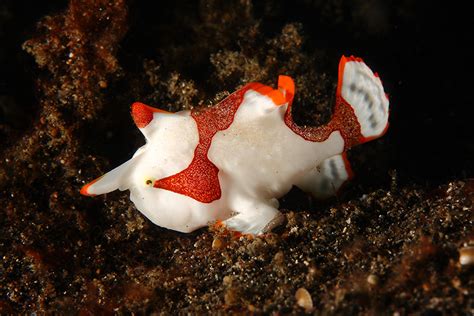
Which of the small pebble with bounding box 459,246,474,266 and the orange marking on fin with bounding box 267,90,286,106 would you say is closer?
the small pebble with bounding box 459,246,474,266

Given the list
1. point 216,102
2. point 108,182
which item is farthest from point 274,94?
point 108,182

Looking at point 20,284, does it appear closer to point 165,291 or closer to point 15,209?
point 15,209

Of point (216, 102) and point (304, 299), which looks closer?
point (304, 299)

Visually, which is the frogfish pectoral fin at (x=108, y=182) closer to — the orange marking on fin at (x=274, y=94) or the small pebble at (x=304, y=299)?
the orange marking on fin at (x=274, y=94)

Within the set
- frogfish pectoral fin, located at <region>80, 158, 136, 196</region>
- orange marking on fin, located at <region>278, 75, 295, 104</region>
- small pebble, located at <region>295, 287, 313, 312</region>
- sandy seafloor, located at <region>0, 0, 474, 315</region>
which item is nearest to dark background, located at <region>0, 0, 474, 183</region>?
sandy seafloor, located at <region>0, 0, 474, 315</region>

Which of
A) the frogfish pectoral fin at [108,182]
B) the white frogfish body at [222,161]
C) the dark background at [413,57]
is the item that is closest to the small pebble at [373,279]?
the white frogfish body at [222,161]

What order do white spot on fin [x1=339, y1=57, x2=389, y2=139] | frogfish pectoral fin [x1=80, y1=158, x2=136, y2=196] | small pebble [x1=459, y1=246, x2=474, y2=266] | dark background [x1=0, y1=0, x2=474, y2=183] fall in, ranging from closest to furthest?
small pebble [x1=459, y1=246, x2=474, y2=266] → frogfish pectoral fin [x1=80, y1=158, x2=136, y2=196] → white spot on fin [x1=339, y1=57, x2=389, y2=139] → dark background [x1=0, y1=0, x2=474, y2=183]

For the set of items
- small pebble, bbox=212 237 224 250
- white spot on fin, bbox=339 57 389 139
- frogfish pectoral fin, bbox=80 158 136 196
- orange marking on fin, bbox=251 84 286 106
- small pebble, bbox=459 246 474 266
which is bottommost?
small pebble, bbox=212 237 224 250

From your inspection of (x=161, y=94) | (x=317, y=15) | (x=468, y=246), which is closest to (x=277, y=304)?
(x=468, y=246)

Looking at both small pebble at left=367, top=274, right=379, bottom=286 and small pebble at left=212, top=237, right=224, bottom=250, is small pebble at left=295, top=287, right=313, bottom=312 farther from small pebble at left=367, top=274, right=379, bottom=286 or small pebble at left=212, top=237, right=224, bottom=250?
small pebble at left=212, top=237, right=224, bottom=250

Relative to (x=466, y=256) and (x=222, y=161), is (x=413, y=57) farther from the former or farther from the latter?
(x=466, y=256)
